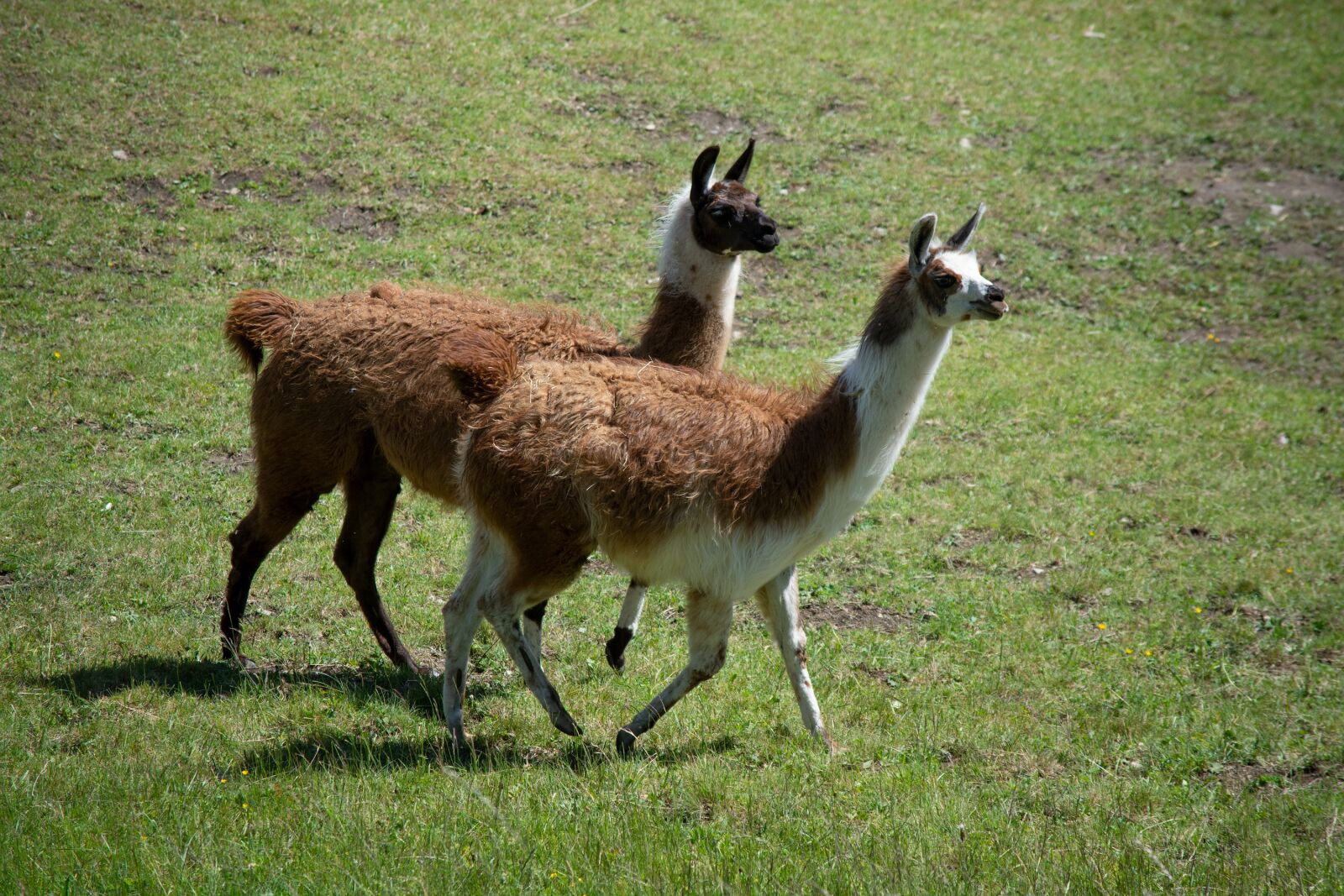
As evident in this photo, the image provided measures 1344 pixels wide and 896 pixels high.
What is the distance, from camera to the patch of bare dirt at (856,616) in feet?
22.9

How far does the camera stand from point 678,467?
498cm

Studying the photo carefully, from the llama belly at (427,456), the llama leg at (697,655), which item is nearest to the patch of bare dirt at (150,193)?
the llama belly at (427,456)

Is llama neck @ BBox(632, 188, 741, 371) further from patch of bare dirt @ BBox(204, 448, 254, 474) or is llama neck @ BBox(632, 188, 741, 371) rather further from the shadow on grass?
patch of bare dirt @ BBox(204, 448, 254, 474)

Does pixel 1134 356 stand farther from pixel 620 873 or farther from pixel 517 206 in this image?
pixel 620 873

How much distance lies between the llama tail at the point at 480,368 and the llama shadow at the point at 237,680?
149cm

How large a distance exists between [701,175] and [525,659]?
3057 millimetres

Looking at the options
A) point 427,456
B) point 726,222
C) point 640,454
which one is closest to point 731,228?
point 726,222

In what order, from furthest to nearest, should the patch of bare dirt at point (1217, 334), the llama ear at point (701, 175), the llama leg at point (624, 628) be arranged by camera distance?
1. the patch of bare dirt at point (1217, 334)
2. the llama ear at point (701, 175)
3. the llama leg at point (624, 628)

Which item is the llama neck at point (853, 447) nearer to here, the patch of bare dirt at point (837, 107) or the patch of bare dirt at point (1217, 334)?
the patch of bare dirt at point (1217, 334)

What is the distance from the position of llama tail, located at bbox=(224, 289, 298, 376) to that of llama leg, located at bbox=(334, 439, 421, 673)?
80 cm

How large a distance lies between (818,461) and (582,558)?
1.11 meters

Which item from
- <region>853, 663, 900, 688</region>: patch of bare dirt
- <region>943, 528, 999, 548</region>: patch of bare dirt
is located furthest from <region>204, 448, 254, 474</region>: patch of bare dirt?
<region>943, 528, 999, 548</region>: patch of bare dirt

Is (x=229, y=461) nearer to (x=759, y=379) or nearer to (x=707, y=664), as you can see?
(x=759, y=379)

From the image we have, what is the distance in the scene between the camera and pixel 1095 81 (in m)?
16.3
